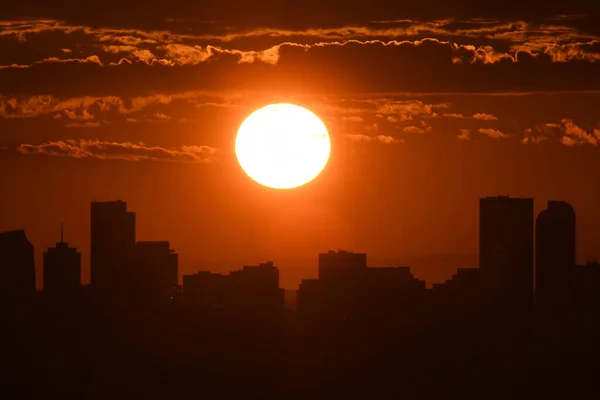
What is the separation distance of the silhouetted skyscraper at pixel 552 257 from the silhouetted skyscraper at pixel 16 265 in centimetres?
5937

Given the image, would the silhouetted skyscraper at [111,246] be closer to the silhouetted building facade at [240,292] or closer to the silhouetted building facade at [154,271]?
the silhouetted building facade at [154,271]

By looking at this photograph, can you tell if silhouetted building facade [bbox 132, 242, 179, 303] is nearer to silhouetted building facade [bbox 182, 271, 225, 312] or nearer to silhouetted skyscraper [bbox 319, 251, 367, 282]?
silhouetted building facade [bbox 182, 271, 225, 312]

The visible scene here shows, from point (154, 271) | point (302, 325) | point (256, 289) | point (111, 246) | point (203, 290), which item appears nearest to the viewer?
point (302, 325)

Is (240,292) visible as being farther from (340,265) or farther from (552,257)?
(552,257)

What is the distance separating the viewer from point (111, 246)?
188m

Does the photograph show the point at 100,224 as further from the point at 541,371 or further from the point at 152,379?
the point at 541,371

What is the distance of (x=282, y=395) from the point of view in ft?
457

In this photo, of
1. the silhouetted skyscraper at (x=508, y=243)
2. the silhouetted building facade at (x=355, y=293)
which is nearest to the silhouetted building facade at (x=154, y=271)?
the silhouetted building facade at (x=355, y=293)

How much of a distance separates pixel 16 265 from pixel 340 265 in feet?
124

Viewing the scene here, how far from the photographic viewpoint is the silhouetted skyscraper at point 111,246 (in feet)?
589

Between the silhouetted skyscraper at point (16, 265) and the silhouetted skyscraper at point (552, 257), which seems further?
the silhouetted skyscraper at point (552, 257)

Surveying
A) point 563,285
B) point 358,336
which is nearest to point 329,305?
Result: point 358,336

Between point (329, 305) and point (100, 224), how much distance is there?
4150 cm

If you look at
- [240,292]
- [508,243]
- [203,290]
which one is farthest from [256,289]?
[508,243]
